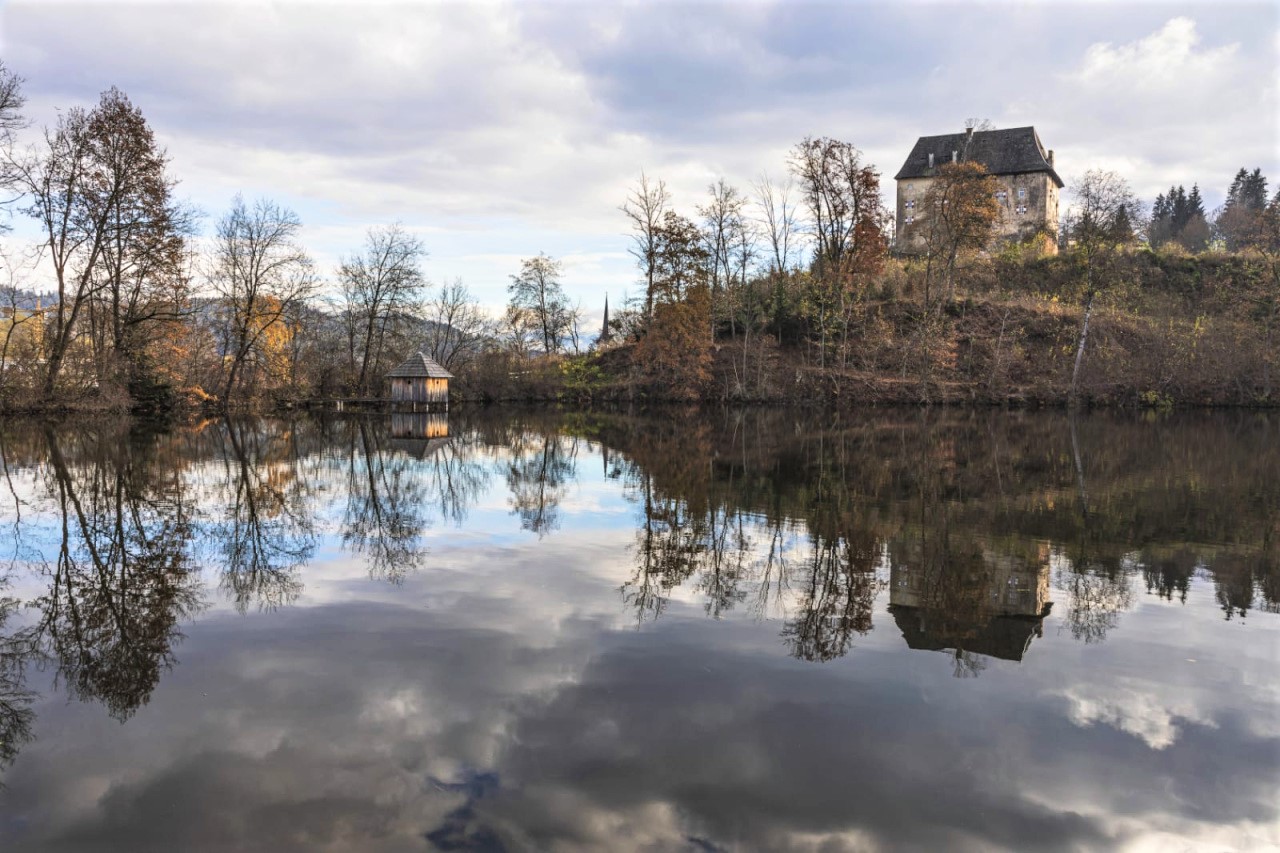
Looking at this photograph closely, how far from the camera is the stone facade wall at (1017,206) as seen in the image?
2317 inches

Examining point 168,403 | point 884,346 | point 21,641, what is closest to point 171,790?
point 21,641

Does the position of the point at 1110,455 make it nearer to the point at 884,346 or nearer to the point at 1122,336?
the point at 884,346

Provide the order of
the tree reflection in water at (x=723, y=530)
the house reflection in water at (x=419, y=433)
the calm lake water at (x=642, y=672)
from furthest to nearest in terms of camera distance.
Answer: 1. the house reflection in water at (x=419, y=433)
2. the tree reflection in water at (x=723, y=530)
3. the calm lake water at (x=642, y=672)

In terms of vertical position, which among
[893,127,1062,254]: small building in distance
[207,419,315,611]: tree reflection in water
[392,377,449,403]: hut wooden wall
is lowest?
[207,419,315,611]: tree reflection in water

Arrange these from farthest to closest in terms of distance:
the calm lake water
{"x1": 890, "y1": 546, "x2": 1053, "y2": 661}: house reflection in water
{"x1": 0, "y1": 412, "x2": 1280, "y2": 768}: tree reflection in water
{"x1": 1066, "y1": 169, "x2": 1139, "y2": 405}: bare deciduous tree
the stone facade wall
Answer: the stone facade wall → {"x1": 1066, "y1": 169, "x2": 1139, "y2": 405}: bare deciduous tree → {"x1": 0, "y1": 412, "x2": 1280, "y2": 768}: tree reflection in water → {"x1": 890, "y1": 546, "x2": 1053, "y2": 661}: house reflection in water → the calm lake water

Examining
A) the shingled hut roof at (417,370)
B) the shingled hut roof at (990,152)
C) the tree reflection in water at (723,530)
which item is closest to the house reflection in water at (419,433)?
the tree reflection in water at (723,530)

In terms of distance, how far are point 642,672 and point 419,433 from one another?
23917mm

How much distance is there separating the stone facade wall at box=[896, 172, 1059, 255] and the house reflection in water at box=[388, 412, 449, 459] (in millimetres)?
39215

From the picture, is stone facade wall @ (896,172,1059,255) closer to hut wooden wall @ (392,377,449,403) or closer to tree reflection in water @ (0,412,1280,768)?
hut wooden wall @ (392,377,449,403)

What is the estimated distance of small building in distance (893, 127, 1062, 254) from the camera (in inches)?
2331

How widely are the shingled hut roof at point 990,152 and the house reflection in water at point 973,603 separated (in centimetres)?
5828

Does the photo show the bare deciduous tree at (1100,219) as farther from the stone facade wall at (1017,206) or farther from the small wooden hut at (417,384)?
the small wooden hut at (417,384)

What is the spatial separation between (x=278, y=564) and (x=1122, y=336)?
48237 millimetres

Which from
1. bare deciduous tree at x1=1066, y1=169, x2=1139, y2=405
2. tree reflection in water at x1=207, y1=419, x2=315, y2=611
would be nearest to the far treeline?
bare deciduous tree at x1=1066, y1=169, x2=1139, y2=405
